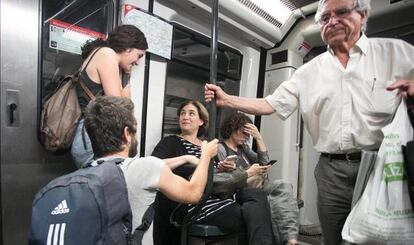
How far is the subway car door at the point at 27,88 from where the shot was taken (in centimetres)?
165

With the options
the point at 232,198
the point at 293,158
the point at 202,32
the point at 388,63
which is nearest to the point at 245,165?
the point at 232,198

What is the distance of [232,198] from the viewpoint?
216 cm

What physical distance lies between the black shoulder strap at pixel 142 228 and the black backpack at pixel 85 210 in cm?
4

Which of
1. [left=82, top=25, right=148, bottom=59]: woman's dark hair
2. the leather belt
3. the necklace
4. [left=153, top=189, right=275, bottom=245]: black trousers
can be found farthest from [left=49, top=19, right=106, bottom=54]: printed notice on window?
the leather belt

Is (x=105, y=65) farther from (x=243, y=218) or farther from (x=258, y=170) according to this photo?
(x=258, y=170)

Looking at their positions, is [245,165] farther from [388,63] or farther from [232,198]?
[388,63]

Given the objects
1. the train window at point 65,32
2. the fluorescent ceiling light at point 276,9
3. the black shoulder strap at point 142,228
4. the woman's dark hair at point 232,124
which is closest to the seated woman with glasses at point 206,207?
the woman's dark hair at point 232,124

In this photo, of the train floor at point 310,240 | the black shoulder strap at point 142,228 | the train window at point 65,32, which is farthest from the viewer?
the train floor at point 310,240

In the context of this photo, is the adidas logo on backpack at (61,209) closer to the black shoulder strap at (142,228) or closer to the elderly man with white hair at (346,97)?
the black shoulder strap at (142,228)

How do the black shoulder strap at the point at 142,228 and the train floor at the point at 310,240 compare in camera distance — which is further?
the train floor at the point at 310,240

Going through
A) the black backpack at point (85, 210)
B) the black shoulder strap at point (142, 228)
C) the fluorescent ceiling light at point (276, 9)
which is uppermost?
the fluorescent ceiling light at point (276, 9)

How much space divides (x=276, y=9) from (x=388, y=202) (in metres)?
2.29

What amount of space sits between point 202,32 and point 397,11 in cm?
172

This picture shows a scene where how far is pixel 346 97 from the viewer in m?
1.38
